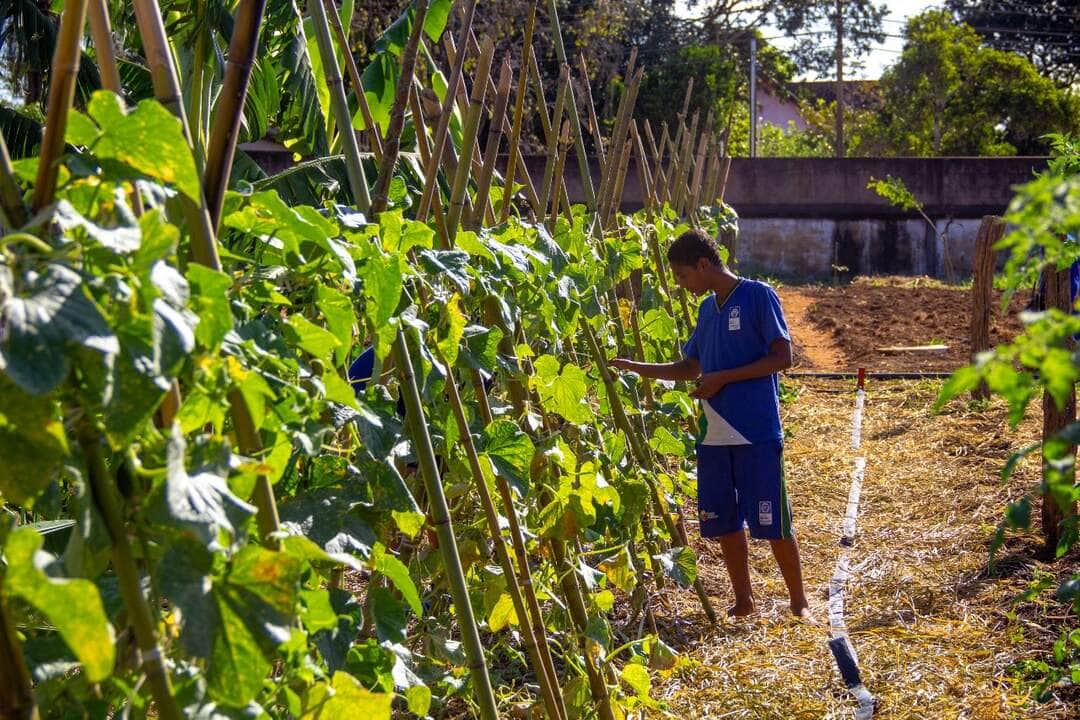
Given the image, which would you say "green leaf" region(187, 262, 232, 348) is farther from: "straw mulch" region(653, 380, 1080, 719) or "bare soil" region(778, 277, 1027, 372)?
"bare soil" region(778, 277, 1027, 372)

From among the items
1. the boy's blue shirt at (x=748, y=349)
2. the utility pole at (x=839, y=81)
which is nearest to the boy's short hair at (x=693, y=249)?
the boy's blue shirt at (x=748, y=349)

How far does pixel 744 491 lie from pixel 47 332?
137 inches

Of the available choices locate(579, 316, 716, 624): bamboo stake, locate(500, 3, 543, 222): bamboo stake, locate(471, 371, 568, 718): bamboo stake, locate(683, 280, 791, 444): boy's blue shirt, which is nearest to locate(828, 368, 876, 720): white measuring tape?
locate(579, 316, 716, 624): bamboo stake

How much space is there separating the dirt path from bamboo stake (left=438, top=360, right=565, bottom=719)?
28.6 ft

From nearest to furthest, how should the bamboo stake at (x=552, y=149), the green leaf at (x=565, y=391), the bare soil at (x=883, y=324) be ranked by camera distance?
1. the green leaf at (x=565, y=391)
2. the bamboo stake at (x=552, y=149)
3. the bare soil at (x=883, y=324)

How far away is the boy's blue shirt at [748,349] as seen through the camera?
4.18 m

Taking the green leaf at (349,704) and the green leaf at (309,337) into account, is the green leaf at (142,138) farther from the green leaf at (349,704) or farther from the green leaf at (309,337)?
the green leaf at (349,704)

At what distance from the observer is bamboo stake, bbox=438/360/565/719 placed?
2.44 meters

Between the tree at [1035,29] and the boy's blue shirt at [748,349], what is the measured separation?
33747 millimetres

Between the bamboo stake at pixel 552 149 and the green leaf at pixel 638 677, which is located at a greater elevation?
the bamboo stake at pixel 552 149

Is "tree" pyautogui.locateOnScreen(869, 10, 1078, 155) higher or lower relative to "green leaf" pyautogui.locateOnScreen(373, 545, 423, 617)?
higher

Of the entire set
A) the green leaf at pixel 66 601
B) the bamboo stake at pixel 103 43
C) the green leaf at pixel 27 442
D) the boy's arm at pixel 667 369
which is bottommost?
the boy's arm at pixel 667 369

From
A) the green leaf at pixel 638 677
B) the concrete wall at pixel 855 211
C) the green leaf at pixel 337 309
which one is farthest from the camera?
the concrete wall at pixel 855 211

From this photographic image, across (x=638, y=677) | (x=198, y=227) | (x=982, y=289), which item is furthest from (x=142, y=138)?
(x=982, y=289)
